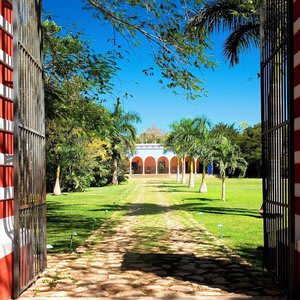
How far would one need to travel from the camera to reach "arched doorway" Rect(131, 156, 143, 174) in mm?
71625

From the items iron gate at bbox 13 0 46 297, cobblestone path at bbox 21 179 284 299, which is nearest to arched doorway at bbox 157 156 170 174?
cobblestone path at bbox 21 179 284 299

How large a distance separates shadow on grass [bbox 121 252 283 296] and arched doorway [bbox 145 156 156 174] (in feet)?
211

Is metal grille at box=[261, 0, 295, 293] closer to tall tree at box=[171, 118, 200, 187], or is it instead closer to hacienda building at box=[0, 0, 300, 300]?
hacienda building at box=[0, 0, 300, 300]

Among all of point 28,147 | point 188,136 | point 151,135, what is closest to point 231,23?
point 28,147

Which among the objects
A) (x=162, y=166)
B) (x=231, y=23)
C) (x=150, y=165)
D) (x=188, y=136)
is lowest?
(x=162, y=166)

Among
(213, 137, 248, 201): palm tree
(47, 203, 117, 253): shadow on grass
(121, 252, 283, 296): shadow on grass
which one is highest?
(213, 137, 248, 201): palm tree

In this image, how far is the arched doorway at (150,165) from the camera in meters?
72.4

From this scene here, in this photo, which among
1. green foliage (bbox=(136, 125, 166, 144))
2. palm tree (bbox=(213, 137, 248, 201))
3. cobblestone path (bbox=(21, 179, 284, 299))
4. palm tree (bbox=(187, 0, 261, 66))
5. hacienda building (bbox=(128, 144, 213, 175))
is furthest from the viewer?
green foliage (bbox=(136, 125, 166, 144))

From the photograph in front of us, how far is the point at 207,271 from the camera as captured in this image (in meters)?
6.59

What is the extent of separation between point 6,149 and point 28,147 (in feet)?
2.18

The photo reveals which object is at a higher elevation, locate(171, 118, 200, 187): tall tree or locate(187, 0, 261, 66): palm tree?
locate(187, 0, 261, 66): palm tree

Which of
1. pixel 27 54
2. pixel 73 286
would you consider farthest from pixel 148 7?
pixel 73 286

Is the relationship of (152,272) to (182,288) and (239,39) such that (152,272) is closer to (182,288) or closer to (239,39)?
(182,288)

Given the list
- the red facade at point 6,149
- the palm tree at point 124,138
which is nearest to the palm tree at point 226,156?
the red facade at point 6,149
